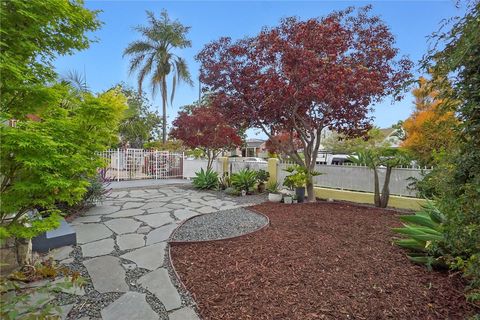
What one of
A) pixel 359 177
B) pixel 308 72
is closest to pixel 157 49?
pixel 308 72

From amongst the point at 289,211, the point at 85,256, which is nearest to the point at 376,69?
the point at 289,211

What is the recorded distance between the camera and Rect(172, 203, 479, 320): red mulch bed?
2.27 metres

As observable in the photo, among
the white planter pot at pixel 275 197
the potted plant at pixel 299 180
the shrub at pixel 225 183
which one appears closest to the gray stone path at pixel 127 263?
the white planter pot at pixel 275 197

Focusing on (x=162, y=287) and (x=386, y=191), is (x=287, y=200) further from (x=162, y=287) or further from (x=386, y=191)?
(x=162, y=287)

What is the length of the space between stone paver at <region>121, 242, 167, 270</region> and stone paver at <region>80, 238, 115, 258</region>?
0.34 m

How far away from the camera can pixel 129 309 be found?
2318 millimetres

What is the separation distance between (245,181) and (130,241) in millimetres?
5156

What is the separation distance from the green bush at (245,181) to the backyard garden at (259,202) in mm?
711

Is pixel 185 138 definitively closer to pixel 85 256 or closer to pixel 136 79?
pixel 136 79

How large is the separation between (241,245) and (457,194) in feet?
8.60

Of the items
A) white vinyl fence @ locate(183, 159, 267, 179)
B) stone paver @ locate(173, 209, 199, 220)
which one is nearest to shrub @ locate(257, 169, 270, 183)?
white vinyl fence @ locate(183, 159, 267, 179)

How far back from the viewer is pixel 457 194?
1834 mm

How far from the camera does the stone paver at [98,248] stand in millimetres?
3474

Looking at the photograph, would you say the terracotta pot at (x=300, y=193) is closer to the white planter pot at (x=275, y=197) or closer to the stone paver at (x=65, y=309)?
the white planter pot at (x=275, y=197)
